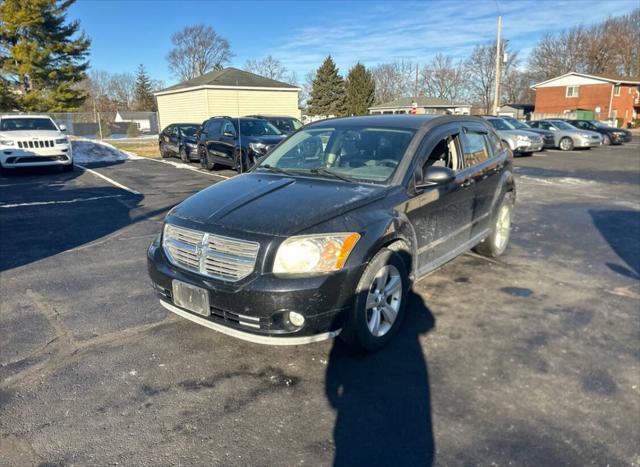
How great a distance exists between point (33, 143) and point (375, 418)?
552 inches

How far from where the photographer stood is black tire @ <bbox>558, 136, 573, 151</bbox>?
22.4m

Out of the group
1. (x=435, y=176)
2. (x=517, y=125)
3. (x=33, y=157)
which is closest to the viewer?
(x=435, y=176)

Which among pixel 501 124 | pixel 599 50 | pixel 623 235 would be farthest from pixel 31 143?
pixel 599 50

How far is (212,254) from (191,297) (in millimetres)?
353

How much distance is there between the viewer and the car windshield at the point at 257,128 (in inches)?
549

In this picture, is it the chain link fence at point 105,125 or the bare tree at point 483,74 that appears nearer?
the chain link fence at point 105,125

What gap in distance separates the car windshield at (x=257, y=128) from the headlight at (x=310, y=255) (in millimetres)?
11245

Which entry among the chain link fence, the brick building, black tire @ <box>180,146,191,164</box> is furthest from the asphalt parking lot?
the brick building

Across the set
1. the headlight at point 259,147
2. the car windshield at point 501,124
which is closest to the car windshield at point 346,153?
the headlight at point 259,147

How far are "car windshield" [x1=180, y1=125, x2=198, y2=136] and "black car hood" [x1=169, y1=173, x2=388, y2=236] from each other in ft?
50.0

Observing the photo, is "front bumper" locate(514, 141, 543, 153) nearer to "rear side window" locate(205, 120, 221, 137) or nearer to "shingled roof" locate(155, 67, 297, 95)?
"rear side window" locate(205, 120, 221, 137)

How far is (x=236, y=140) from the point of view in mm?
13531

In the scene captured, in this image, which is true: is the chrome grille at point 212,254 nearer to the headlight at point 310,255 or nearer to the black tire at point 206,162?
the headlight at point 310,255

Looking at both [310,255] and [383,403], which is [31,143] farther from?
[383,403]
